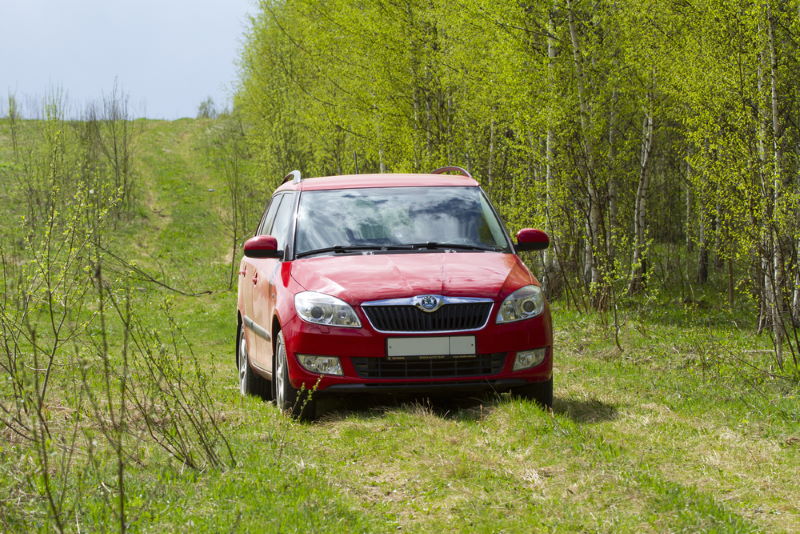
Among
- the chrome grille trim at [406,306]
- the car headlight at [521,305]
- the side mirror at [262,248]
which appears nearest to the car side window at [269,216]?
the side mirror at [262,248]

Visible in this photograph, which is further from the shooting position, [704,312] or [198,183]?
[198,183]

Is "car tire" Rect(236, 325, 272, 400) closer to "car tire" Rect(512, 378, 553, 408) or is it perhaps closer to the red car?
the red car

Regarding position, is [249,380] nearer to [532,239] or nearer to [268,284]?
[268,284]

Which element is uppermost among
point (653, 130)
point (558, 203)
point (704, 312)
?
point (653, 130)

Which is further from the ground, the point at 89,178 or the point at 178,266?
the point at 89,178

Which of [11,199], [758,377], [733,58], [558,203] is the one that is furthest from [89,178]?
[758,377]

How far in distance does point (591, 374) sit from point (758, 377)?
1.70 meters

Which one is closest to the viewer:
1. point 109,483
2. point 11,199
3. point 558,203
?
point 109,483

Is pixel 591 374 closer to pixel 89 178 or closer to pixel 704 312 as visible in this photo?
pixel 704 312

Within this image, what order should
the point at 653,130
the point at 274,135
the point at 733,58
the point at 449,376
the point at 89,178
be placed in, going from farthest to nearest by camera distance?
the point at 89,178, the point at 274,135, the point at 653,130, the point at 733,58, the point at 449,376

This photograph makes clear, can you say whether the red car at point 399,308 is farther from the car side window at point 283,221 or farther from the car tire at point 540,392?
the car side window at point 283,221

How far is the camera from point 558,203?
56.1 feet

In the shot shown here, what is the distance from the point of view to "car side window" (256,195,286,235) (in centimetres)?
925

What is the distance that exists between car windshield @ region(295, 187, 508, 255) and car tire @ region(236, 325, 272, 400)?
5.74 feet
